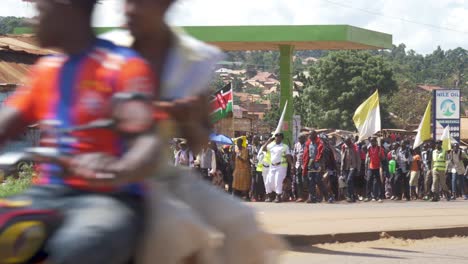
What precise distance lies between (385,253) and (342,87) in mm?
58290

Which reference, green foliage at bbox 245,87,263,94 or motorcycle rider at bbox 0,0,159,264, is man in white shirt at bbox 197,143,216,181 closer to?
motorcycle rider at bbox 0,0,159,264

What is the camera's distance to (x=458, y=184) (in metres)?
28.5

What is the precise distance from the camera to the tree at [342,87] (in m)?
68.4

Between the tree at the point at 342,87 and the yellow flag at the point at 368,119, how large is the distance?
127 ft

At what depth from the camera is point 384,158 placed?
26.1 meters

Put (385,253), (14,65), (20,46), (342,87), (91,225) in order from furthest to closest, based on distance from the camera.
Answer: (342,87), (20,46), (14,65), (385,253), (91,225)

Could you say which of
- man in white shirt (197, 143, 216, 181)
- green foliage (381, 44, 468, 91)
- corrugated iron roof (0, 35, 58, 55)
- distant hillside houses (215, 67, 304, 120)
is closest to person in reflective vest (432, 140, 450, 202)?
man in white shirt (197, 143, 216, 181)

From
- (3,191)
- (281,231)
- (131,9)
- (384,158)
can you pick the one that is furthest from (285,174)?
(131,9)

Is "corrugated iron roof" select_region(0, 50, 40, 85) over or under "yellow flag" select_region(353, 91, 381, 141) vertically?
over

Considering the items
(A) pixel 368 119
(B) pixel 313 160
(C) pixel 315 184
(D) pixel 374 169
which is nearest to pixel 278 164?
(B) pixel 313 160

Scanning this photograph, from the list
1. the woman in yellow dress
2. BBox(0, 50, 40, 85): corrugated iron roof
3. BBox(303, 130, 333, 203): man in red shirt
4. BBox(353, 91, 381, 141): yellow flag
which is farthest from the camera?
BBox(353, 91, 381, 141): yellow flag

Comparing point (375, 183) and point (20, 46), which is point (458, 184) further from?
point (20, 46)

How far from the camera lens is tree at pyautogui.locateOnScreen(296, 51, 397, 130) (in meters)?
68.4

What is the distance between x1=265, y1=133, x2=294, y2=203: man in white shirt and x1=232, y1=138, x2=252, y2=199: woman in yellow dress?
497 mm
